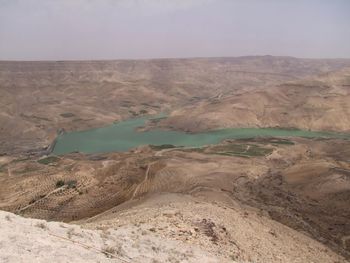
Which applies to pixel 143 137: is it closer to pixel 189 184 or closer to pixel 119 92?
pixel 119 92

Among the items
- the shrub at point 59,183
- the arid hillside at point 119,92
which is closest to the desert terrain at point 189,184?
the shrub at point 59,183

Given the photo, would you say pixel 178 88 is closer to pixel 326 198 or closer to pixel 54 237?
pixel 326 198

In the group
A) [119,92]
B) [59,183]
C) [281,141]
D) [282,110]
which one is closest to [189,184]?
[59,183]

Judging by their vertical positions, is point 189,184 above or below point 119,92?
above

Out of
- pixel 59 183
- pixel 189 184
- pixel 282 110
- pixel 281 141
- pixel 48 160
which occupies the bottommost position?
pixel 48 160

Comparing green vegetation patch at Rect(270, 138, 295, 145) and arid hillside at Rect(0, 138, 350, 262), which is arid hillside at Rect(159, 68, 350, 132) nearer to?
green vegetation patch at Rect(270, 138, 295, 145)

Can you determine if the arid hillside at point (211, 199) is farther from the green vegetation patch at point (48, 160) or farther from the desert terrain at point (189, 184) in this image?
the green vegetation patch at point (48, 160)

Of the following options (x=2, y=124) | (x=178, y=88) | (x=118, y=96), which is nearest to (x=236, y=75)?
(x=178, y=88)
